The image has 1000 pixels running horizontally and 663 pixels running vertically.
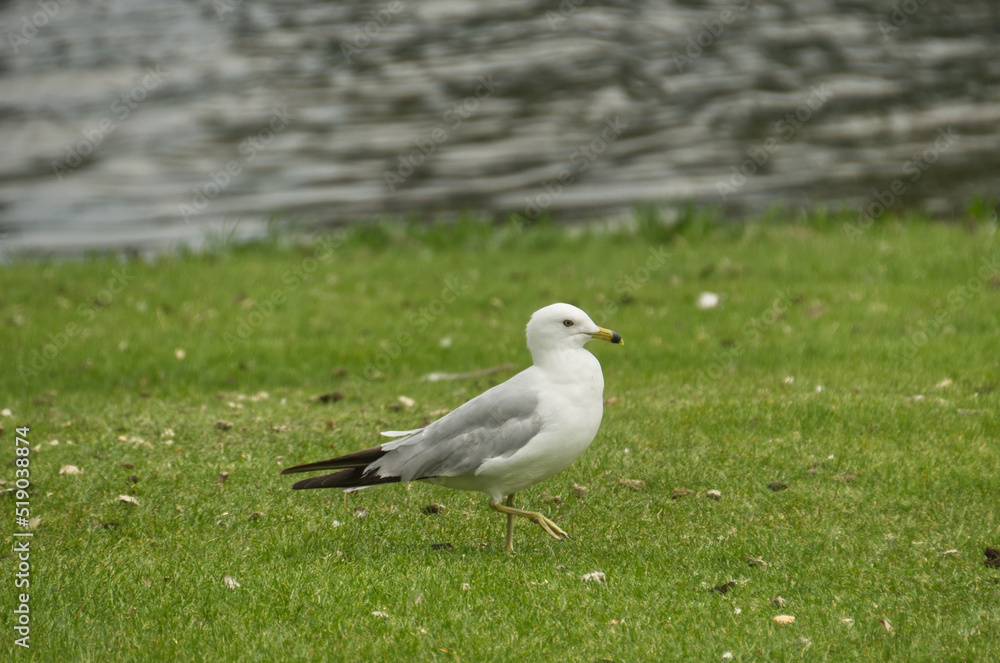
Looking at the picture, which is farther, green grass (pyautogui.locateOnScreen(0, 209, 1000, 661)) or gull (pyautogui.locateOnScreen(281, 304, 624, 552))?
gull (pyautogui.locateOnScreen(281, 304, 624, 552))

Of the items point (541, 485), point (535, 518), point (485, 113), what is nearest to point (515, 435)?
point (535, 518)

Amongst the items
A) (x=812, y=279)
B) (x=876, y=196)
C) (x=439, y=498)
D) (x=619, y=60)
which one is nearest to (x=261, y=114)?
(x=619, y=60)

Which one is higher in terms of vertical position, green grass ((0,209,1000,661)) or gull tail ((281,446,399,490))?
gull tail ((281,446,399,490))

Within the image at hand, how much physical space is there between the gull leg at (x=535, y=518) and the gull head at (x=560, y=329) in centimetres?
90

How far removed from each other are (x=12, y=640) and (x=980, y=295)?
1017cm

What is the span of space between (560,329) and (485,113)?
20.4 m

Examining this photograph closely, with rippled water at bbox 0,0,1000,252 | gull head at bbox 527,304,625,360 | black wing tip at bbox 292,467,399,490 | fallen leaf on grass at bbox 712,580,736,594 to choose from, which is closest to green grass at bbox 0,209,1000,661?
fallen leaf on grass at bbox 712,580,736,594

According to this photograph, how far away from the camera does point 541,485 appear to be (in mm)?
7648

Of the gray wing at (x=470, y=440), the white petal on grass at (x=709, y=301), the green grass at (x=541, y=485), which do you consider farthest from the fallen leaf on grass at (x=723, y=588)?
the white petal on grass at (x=709, y=301)

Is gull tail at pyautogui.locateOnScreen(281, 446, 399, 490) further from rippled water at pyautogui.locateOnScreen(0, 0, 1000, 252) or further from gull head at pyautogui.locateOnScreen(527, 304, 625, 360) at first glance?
rippled water at pyautogui.locateOnScreen(0, 0, 1000, 252)

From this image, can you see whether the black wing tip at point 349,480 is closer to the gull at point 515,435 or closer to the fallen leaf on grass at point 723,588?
the gull at point 515,435

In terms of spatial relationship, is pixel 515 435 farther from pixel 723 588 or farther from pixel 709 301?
pixel 709 301

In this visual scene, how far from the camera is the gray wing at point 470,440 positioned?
6.16 meters

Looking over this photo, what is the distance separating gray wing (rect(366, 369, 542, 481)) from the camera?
6.16 m
